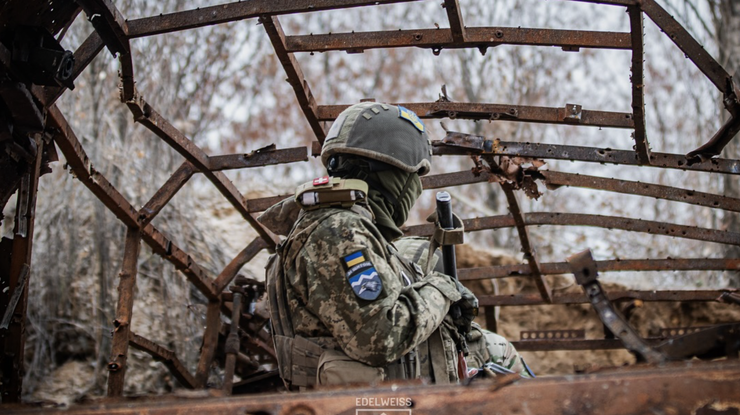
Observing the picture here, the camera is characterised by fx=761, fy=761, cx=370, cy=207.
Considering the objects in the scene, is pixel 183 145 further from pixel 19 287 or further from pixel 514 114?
pixel 514 114

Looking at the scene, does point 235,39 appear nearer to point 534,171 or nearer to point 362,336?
point 534,171

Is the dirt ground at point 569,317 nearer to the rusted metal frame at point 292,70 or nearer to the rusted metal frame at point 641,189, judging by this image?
the rusted metal frame at point 641,189

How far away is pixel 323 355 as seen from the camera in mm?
3268

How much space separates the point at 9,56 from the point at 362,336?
2.05 meters

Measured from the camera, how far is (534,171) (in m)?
5.12

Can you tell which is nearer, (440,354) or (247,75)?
(440,354)

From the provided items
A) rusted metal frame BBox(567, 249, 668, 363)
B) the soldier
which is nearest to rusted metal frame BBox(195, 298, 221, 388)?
the soldier

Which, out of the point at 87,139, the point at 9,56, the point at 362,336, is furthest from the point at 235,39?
the point at 362,336

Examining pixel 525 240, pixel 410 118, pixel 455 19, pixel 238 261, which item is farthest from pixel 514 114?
pixel 238 261

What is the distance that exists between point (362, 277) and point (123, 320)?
263 centimetres

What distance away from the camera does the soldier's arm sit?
10.2 feet

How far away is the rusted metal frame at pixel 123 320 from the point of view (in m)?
4.95

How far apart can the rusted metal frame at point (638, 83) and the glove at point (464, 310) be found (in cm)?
162

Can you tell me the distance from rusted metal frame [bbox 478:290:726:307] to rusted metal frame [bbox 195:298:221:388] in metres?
2.39
